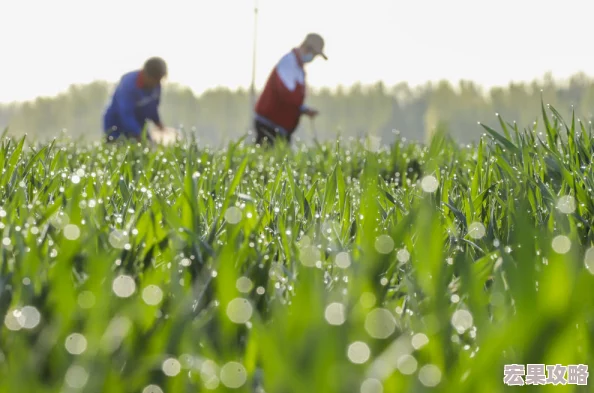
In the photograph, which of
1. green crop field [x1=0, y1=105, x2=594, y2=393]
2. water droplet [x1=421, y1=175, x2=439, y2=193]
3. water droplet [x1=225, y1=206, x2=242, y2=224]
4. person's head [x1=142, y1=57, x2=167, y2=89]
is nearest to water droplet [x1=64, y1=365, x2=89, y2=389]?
green crop field [x1=0, y1=105, x2=594, y2=393]

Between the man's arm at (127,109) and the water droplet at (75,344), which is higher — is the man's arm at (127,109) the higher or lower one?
the higher one

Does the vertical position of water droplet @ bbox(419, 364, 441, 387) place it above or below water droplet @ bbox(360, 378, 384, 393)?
below

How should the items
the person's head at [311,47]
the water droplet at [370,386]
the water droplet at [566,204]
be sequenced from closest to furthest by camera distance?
the water droplet at [370,386] < the water droplet at [566,204] < the person's head at [311,47]

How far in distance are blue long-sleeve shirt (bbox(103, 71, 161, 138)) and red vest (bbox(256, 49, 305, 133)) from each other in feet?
4.67

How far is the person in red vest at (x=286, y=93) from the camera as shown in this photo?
28.8 ft

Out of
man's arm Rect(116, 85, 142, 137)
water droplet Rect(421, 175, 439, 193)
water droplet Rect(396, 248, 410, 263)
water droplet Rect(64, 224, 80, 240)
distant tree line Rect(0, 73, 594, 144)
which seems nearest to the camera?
water droplet Rect(64, 224, 80, 240)

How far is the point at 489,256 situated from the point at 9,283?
69 centimetres

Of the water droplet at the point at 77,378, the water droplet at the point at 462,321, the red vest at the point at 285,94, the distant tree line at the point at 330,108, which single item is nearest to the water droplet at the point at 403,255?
the water droplet at the point at 462,321

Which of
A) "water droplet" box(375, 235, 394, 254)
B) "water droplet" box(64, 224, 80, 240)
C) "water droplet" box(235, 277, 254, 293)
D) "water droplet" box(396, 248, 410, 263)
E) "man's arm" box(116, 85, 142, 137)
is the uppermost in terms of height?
"man's arm" box(116, 85, 142, 137)

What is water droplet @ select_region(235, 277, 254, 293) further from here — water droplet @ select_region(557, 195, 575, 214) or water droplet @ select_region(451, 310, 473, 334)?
water droplet @ select_region(557, 195, 575, 214)

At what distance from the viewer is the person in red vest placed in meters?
8.79


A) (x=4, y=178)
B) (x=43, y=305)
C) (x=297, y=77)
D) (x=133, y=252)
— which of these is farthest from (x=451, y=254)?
(x=297, y=77)

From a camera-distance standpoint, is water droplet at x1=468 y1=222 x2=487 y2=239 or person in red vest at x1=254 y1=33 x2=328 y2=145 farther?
person in red vest at x1=254 y1=33 x2=328 y2=145

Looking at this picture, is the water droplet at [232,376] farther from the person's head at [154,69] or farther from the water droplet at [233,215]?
the person's head at [154,69]
